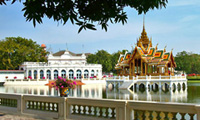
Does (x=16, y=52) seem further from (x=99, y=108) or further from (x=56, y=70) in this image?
(x=99, y=108)

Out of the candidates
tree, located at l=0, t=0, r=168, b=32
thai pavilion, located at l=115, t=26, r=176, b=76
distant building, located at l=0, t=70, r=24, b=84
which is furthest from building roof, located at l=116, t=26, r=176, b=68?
tree, located at l=0, t=0, r=168, b=32

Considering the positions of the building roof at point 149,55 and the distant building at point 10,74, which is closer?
the building roof at point 149,55

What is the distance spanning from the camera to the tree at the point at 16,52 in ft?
179

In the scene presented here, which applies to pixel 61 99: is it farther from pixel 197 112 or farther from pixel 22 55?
pixel 22 55

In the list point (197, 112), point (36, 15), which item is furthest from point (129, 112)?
point (36, 15)

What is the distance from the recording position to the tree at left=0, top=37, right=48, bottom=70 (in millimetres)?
54500

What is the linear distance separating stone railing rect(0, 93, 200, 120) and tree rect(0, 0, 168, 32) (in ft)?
6.78

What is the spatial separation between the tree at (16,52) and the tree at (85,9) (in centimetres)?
5244

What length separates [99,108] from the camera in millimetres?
6961

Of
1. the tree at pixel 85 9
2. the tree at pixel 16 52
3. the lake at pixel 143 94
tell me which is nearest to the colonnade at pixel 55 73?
the tree at pixel 16 52

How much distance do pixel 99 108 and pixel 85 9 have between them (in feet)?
10.8

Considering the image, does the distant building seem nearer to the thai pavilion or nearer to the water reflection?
the water reflection

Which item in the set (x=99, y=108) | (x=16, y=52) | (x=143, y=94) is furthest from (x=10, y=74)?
(x=99, y=108)

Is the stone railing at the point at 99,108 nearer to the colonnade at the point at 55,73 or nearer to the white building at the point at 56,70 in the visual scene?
the white building at the point at 56,70
